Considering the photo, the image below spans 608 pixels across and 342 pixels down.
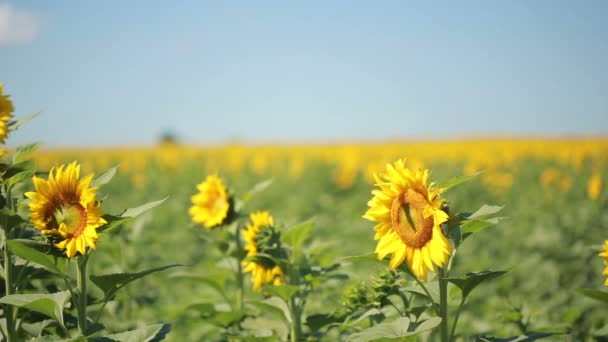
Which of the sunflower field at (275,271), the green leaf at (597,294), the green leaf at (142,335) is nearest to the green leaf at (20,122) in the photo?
the sunflower field at (275,271)

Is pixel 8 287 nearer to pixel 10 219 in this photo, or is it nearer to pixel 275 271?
pixel 10 219

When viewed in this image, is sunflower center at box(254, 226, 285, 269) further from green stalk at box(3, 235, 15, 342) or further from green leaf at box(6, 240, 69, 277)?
green stalk at box(3, 235, 15, 342)

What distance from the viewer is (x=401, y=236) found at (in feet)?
5.36

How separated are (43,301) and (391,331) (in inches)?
37.3

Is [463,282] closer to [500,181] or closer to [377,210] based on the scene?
[377,210]

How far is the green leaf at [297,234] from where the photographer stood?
205 cm

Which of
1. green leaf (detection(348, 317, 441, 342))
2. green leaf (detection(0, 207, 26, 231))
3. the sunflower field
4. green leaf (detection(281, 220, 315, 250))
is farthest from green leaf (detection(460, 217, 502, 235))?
green leaf (detection(0, 207, 26, 231))

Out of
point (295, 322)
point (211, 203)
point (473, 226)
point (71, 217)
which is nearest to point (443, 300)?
point (473, 226)

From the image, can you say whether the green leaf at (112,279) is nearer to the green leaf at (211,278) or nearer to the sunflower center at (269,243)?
the sunflower center at (269,243)

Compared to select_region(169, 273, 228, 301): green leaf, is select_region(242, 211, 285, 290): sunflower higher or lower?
higher

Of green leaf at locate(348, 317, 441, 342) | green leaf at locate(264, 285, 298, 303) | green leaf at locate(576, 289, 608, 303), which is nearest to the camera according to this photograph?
green leaf at locate(348, 317, 441, 342)

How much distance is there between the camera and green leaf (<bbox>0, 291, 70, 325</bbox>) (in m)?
1.54

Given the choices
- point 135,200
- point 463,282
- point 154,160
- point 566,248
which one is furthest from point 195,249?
point 154,160

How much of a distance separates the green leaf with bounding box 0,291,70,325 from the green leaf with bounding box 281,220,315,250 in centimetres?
78
